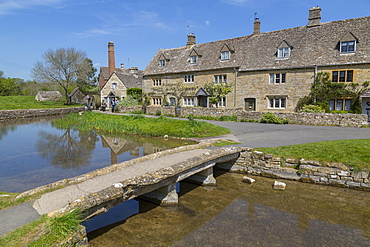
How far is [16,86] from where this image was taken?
231 ft

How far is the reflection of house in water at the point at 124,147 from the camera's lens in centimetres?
1630

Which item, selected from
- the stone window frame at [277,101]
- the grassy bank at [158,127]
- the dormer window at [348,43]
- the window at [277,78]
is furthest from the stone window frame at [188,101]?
the dormer window at [348,43]

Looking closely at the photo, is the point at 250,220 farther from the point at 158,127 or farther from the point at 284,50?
the point at 284,50

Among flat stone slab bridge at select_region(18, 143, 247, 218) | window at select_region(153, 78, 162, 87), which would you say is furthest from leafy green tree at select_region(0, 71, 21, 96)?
flat stone slab bridge at select_region(18, 143, 247, 218)

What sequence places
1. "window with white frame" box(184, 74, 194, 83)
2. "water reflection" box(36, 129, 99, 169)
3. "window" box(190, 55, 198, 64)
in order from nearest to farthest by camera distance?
"water reflection" box(36, 129, 99, 169)
"window with white frame" box(184, 74, 194, 83)
"window" box(190, 55, 198, 64)

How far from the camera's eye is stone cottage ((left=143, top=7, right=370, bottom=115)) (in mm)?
25641

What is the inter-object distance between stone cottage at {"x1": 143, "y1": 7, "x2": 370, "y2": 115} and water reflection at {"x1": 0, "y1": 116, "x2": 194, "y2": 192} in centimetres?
1580

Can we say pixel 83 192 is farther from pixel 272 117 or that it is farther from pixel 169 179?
pixel 272 117

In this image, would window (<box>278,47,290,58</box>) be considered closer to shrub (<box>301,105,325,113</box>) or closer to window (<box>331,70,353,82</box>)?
window (<box>331,70,353,82</box>)

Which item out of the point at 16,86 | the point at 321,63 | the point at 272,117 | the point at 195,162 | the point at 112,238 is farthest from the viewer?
the point at 16,86

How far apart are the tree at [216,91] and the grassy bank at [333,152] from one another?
1996 cm

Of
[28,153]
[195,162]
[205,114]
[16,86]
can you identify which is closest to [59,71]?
[16,86]

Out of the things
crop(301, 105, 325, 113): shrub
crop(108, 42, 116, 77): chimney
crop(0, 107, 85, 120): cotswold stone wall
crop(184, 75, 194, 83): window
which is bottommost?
crop(0, 107, 85, 120): cotswold stone wall

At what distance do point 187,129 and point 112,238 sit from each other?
14466 mm
